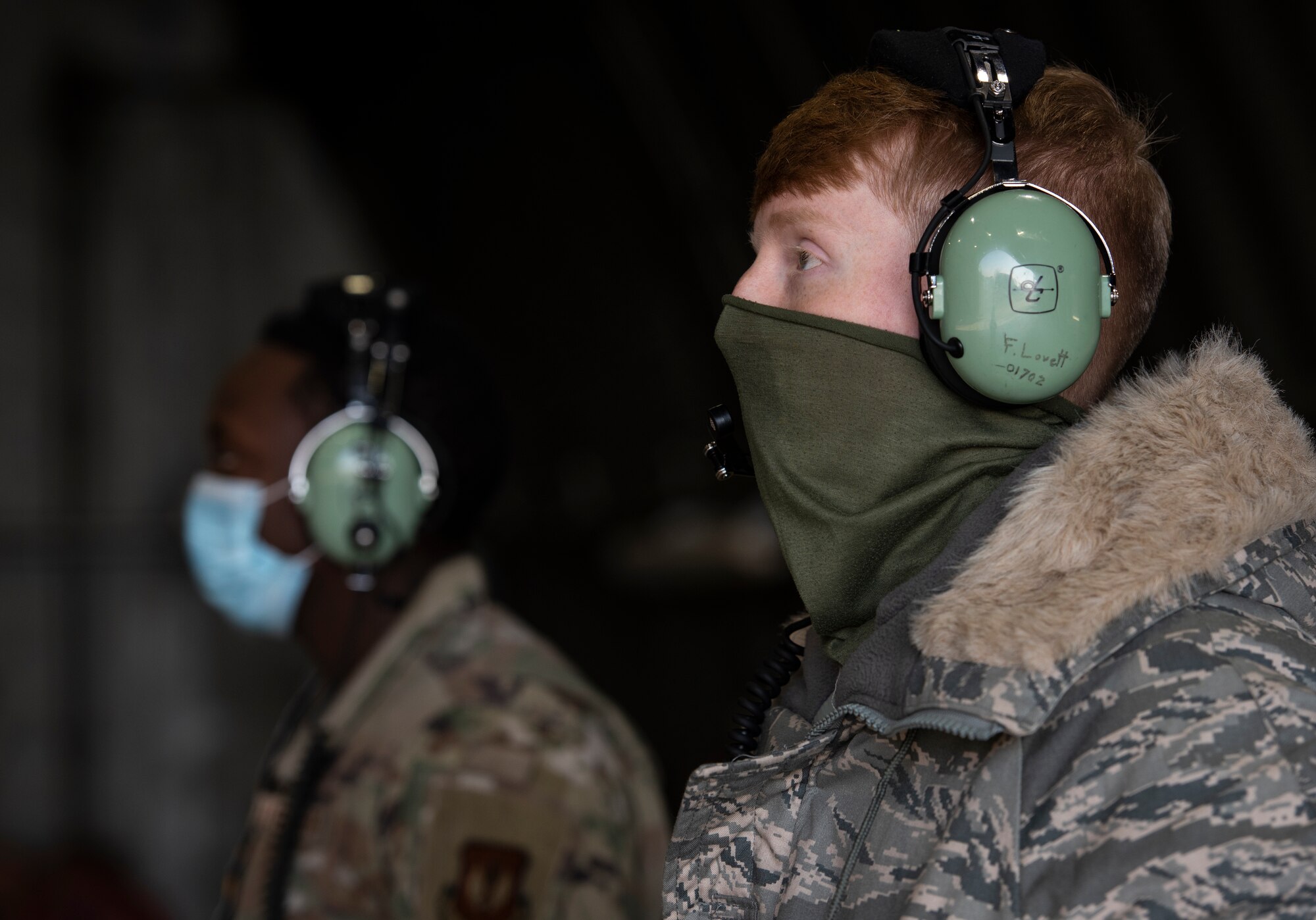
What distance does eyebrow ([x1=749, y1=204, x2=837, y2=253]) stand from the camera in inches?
55.6

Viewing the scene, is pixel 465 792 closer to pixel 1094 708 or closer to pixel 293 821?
pixel 293 821

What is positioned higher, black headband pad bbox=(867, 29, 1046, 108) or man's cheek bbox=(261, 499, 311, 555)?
black headband pad bbox=(867, 29, 1046, 108)

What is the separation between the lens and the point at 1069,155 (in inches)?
55.4

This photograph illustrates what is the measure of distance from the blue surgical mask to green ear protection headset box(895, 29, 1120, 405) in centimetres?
202

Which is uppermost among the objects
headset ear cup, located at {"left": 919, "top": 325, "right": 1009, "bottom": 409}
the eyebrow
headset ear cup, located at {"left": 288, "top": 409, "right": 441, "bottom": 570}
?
the eyebrow

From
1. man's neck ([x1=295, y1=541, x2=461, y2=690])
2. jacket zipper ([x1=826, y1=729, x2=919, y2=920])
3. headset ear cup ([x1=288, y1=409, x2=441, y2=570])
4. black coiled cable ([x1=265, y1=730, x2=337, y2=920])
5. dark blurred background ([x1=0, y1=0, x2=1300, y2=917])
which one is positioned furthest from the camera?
dark blurred background ([x1=0, y1=0, x2=1300, y2=917])

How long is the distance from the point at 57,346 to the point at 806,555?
6.43 metres

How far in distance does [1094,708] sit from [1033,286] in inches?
17.0

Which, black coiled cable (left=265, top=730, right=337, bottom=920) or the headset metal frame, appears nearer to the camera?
black coiled cable (left=265, top=730, right=337, bottom=920)

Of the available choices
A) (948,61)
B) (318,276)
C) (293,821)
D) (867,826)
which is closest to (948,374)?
(948,61)

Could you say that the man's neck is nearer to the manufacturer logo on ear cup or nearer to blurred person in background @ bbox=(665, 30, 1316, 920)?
blurred person in background @ bbox=(665, 30, 1316, 920)

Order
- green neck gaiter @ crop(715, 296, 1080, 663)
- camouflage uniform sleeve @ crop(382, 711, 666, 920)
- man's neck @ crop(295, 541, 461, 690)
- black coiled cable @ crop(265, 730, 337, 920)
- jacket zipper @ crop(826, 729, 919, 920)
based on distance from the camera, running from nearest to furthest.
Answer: jacket zipper @ crop(826, 729, 919, 920) < green neck gaiter @ crop(715, 296, 1080, 663) < camouflage uniform sleeve @ crop(382, 711, 666, 920) < black coiled cable @ crop(265, 730, 337, 920) < man's neck @ crop(295, 541, 461, 690)

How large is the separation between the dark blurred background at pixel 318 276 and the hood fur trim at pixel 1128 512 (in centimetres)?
239

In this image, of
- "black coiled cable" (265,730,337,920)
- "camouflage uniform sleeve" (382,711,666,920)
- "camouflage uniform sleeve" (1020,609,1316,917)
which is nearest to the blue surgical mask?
"black coiled cable" (265,730,337,920)
